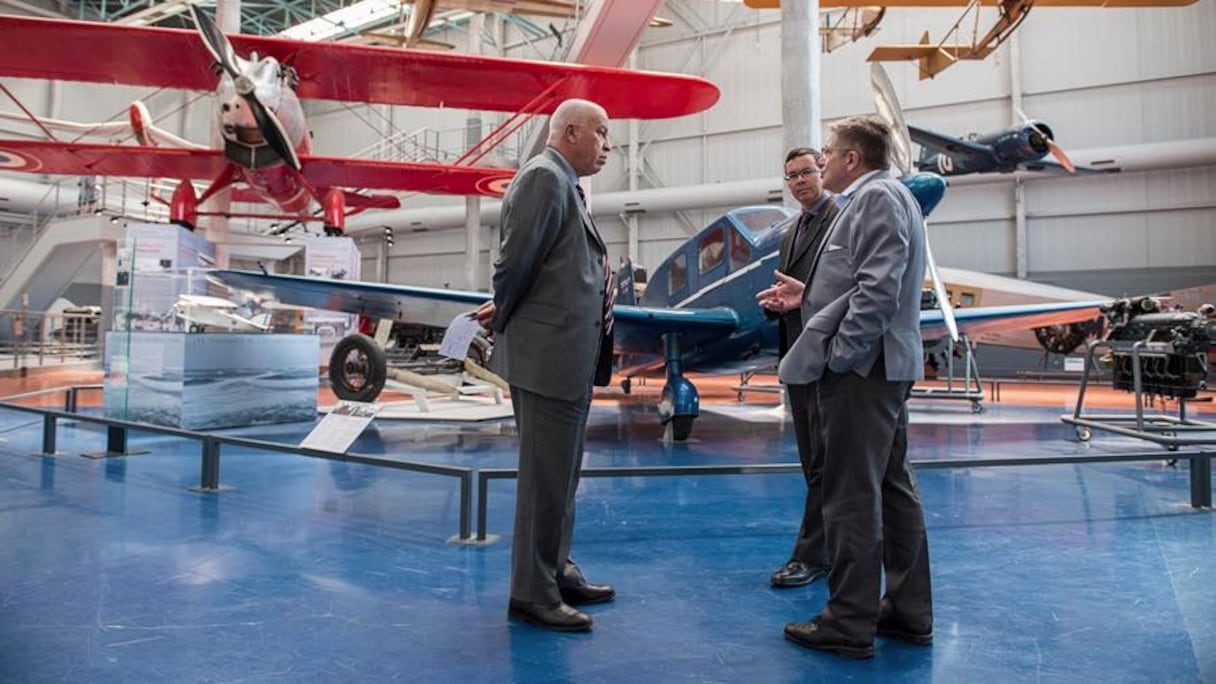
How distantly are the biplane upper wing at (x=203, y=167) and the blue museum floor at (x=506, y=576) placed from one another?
24.1 ft

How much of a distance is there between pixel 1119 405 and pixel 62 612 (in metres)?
11.7

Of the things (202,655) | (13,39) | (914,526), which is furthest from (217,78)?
(914,526)

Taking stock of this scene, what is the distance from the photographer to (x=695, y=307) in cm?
634

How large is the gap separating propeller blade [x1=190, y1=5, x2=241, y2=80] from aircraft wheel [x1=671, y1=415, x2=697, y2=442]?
625 cm

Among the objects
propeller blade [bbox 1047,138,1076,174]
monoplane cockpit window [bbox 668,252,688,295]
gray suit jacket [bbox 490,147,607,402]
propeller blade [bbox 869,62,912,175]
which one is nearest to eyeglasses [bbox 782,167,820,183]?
gray suit jacket [bbox 490,147,607,402]

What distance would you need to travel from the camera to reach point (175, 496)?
11.6 feet

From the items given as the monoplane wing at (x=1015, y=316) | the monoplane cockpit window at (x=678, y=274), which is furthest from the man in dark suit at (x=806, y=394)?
the monoplane wing at (x=1015, y=316)

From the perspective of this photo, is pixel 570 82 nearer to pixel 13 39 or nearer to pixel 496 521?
pixel 13 39

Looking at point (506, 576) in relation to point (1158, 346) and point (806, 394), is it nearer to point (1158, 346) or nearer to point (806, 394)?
point (806, 394)

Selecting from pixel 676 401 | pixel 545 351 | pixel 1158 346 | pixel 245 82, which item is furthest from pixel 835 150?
pixel 245 82

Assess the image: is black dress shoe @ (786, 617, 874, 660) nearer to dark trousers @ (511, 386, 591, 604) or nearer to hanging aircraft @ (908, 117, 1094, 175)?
dark trousers @ (511, 386, 591, 604)

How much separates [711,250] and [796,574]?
13.9 ft

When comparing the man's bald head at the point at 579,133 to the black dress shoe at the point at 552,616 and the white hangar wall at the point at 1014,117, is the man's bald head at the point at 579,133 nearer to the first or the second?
the black dress shoe at the point at 552,616

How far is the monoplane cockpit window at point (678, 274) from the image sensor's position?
664cm
